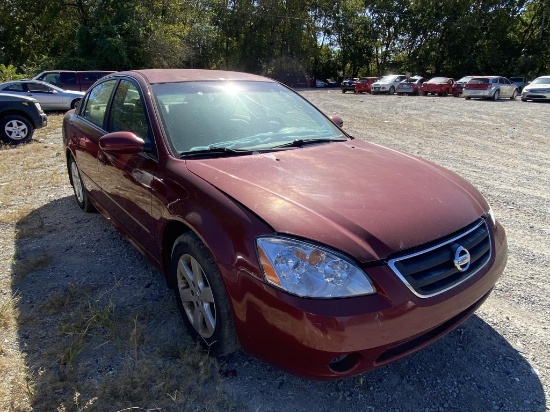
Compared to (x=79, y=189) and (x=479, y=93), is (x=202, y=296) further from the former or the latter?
(x=479, y=93)

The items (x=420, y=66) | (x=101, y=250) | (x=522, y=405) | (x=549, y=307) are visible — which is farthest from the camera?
(x=420, y=66)

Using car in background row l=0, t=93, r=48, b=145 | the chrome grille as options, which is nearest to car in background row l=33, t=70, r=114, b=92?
car in background row l=0, t=93, r=48, b=145

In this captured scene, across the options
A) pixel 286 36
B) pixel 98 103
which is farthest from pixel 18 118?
pixel 286 36

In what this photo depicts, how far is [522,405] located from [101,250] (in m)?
3.47

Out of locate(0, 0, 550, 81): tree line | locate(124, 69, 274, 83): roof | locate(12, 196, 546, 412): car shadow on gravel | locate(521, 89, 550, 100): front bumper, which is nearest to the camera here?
locate(12, 196, 546, 412): car shadow on gravel

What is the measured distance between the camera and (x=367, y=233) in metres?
1.96

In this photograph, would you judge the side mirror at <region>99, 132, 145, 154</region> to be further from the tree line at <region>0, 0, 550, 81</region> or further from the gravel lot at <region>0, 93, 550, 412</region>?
the tree line at <region>0, 0, 550, 81</region>

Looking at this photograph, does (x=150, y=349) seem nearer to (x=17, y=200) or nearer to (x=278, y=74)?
(x=17, y=200)

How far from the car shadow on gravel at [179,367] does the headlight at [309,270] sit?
0.35 meters

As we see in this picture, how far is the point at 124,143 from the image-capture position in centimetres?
273

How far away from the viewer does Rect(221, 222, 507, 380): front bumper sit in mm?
1810

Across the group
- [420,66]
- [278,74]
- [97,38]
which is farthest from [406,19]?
[97,38]

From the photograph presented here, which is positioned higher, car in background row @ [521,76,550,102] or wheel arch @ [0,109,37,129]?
wheel arch @ [0,109,37,129]

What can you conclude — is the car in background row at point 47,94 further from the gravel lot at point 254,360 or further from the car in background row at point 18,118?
the gravel lot at point 254,360
